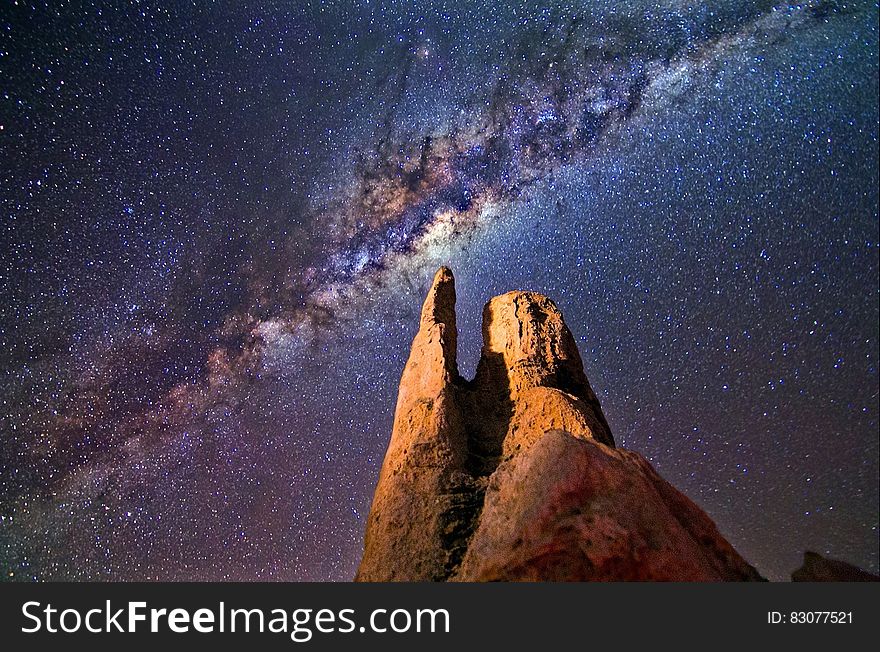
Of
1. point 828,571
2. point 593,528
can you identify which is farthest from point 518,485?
point 828,571

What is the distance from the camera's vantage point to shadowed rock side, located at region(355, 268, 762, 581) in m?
3.71

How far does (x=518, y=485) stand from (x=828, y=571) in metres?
3.60

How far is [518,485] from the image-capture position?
4402 millimetres

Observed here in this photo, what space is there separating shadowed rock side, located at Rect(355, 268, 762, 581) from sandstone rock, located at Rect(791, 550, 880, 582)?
6.13ft

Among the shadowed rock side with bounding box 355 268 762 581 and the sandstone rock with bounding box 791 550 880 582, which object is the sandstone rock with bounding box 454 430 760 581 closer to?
the shadowed rock side with bounding box 355 268 762 581

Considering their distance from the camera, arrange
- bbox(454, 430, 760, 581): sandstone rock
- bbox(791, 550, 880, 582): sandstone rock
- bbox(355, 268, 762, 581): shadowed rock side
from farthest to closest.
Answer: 1. bbox(791, 550, 880, 582): sandstone rock
2. bbox(355, 268, 762, 581): shadowed rock side
3. bbox(454, 430, 760, 581): sandstone rock

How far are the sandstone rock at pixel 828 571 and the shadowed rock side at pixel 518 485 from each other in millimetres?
1867

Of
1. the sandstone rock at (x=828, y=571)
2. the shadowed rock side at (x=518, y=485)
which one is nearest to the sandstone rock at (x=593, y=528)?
the shadowed rock side at (x=518, y=485)

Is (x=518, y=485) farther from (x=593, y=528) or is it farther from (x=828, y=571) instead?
(x=828, y=571)

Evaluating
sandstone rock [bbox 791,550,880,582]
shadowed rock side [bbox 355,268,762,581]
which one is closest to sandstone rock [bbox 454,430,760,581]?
shadowed rock side [bbox 355,268,762,581]

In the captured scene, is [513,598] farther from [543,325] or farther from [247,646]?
[543,325]

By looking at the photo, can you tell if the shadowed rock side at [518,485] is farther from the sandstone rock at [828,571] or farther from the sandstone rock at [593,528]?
the sandstone rock at [828,571]

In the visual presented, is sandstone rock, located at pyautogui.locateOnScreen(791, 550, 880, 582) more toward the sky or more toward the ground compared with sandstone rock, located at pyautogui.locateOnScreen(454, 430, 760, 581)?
more toward the ground

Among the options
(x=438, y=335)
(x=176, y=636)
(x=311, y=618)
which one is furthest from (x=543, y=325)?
(x=176, y=636)
